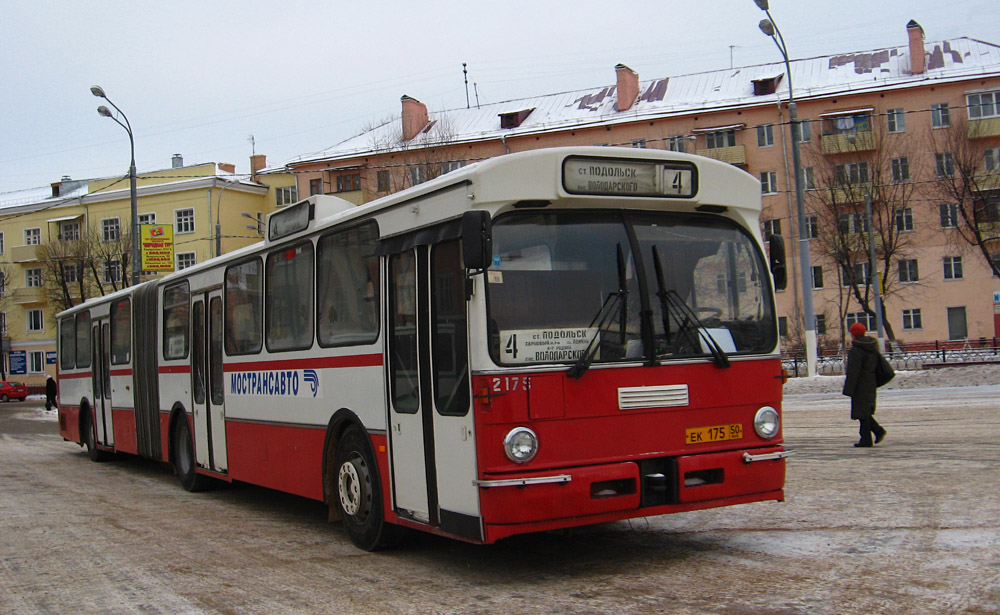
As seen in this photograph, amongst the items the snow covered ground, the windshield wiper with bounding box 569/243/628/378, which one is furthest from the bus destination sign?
the snow covered ground

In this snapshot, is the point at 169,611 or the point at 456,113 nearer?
the point at 169,611

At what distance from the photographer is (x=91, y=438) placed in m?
18.2

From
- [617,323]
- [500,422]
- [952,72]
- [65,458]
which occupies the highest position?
[952,72]

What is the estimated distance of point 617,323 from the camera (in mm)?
6641

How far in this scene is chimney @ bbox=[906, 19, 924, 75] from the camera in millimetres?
51272

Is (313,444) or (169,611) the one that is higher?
(313,444)

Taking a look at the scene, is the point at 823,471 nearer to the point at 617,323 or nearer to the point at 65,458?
the point at 617,323

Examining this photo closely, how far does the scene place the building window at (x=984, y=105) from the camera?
50000mm

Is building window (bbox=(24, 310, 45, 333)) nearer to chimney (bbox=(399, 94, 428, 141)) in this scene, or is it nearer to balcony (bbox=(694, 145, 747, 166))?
chimney (bbox=(399, 94, 428, 141))

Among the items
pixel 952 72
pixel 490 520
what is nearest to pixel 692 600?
pixel 490 520

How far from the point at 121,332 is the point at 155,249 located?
13.7 meters

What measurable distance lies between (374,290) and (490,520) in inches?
93.6

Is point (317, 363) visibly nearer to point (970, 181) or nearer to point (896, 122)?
point (970, 181)

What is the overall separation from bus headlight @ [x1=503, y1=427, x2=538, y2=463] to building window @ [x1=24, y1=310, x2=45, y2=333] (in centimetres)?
7363
